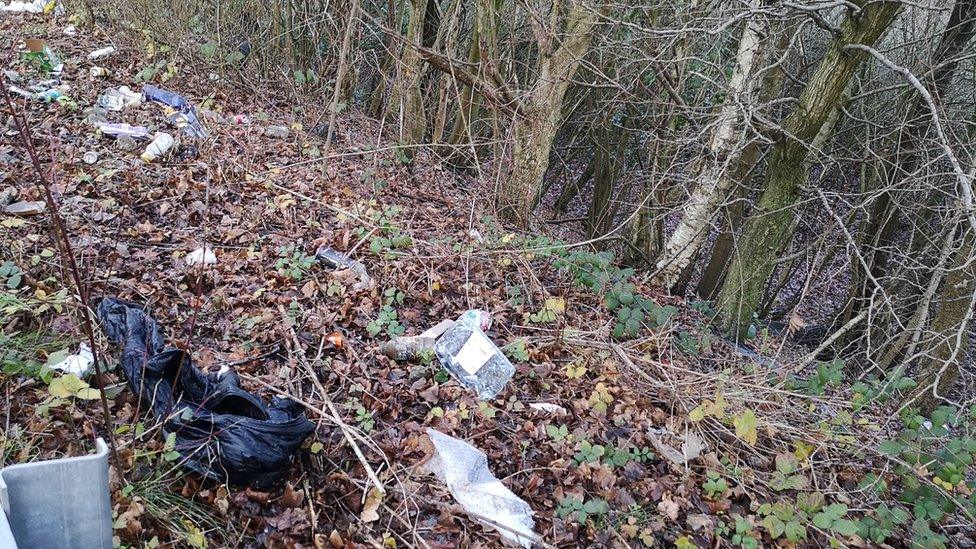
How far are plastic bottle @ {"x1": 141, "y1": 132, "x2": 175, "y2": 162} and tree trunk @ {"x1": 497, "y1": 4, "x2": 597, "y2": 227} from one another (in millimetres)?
3253

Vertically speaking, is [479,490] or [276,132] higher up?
[276,132]

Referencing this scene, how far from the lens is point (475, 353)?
359cm

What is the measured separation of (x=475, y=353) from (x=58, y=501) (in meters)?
2.29

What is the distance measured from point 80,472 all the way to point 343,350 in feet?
6.45

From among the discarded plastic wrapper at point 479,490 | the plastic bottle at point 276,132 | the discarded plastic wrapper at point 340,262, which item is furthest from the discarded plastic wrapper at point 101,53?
the discarded plastic wrapper at point 479,490

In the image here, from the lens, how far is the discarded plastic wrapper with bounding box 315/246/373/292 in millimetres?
4184

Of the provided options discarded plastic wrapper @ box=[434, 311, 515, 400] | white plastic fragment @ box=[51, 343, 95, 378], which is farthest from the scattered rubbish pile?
white plastic fragment @ box=[51, 343, 95, 378]

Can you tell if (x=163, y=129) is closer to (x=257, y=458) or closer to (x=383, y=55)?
(x=383, y=55)

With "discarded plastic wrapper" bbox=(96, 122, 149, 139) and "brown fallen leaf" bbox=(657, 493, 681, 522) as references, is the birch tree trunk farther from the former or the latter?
"discarded plastic wrapper" bbox=(96, 122, 149, 139)

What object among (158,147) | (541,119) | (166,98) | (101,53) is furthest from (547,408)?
(101,53)

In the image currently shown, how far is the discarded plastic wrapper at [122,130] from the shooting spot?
17.1 ft

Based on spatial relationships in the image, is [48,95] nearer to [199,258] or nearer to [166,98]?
[166,98]

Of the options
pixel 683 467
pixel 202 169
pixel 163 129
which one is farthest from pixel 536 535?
pixel 163 129

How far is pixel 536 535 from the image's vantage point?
2.66m
